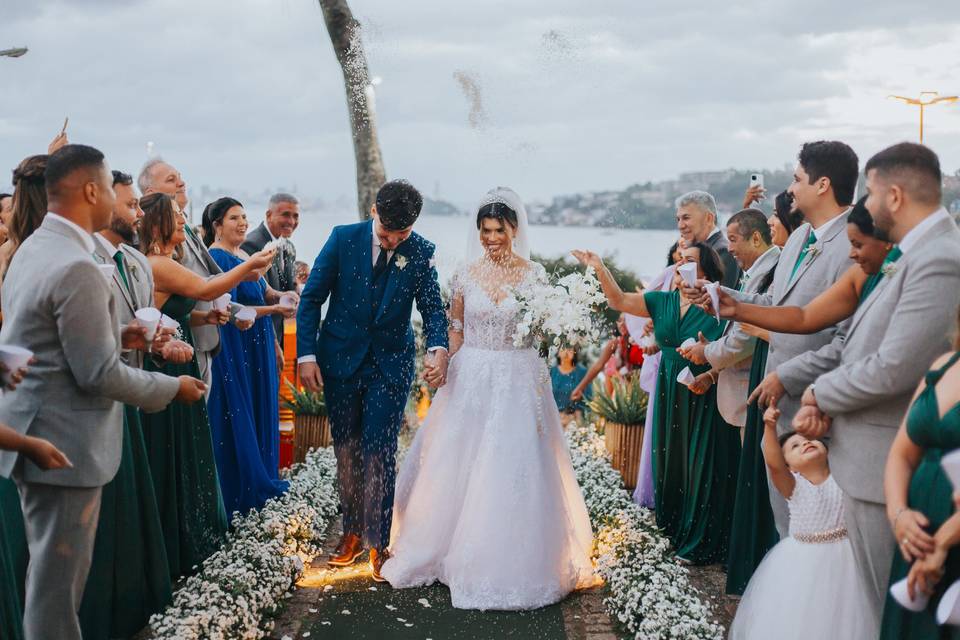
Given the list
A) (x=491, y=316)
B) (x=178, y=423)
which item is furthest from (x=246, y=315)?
(x=491, y=316)

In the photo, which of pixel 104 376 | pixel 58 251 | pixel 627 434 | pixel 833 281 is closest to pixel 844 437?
pixel 833 281

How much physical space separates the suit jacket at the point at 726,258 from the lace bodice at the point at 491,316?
5.78 ft

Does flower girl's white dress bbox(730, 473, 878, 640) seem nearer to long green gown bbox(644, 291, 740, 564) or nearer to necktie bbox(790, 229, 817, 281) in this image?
necktie bbox(790, 229, 817, 281)

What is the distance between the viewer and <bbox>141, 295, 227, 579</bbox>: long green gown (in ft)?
17.2

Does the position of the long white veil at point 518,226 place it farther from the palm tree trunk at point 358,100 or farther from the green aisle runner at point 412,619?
the palm tree trunk at point 358,100

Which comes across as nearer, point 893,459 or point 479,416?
point 893,459

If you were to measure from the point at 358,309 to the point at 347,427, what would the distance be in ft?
2.46

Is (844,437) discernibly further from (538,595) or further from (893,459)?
(538,595)

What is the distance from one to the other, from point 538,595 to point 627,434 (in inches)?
119

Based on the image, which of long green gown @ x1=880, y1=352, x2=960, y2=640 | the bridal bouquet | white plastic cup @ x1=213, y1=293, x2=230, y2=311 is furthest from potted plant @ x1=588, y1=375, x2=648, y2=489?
long green gown @ x1=880, y1=352, x2=960, y2=640

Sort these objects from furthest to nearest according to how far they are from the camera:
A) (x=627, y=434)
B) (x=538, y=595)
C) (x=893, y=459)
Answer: (x=627, y=434)
(x=538, y=595)
(x=893, y=459)

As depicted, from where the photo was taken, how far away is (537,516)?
5582mm

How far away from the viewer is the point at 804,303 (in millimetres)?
4477

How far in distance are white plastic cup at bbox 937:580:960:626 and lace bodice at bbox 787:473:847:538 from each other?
128 cm
